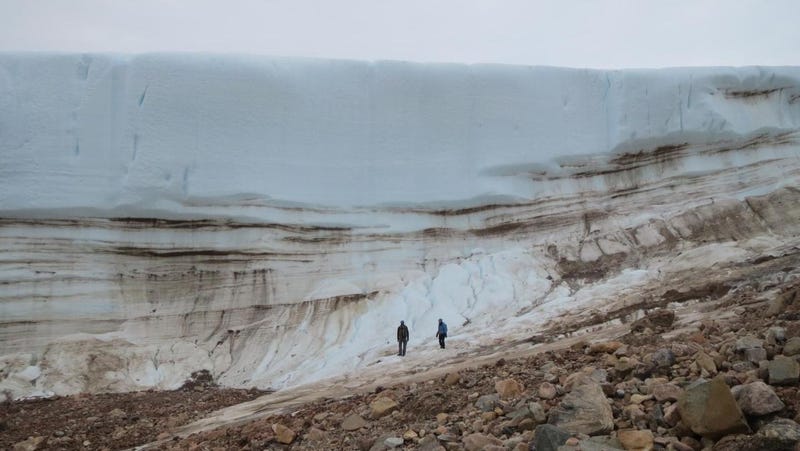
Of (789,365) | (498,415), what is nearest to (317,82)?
(498,415)

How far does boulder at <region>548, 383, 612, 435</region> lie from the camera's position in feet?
13.8

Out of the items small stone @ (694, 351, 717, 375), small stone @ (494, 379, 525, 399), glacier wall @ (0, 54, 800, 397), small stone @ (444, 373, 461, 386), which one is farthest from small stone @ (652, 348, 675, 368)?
glacier wall @ (0, 54, 800, 397)

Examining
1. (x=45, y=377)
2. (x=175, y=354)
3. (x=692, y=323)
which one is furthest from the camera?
(x=175, y=354)

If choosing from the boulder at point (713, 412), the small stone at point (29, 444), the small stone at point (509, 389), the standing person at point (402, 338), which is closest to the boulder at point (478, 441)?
the small stone at point (509, 389)

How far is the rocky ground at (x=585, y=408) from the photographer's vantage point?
379 cm

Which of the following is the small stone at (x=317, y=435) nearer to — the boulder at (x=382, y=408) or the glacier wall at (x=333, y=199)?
the boulder at (x=382, y=408)

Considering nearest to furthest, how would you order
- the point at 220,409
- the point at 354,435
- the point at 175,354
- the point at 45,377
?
the point at 354,435 → the point at 220,409 → the point at 45,377 → the point at 175,354

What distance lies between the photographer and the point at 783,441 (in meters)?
3.35

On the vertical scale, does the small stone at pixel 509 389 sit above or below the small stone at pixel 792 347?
below

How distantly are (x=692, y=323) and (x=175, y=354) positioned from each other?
411 inches

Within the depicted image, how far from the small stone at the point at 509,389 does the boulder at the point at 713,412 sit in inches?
73.5

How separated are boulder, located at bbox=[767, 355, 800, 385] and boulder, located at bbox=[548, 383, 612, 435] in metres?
1.00

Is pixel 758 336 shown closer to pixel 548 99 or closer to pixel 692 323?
pixel 692 323

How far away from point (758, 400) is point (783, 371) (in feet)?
1.56
